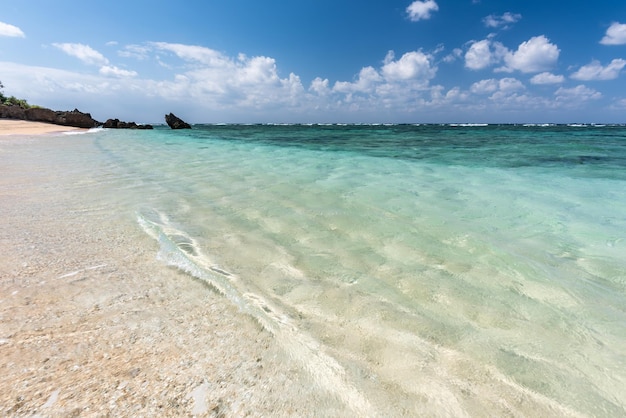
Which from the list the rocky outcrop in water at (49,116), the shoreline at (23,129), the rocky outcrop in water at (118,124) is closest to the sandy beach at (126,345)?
the shoreline at (23,129)

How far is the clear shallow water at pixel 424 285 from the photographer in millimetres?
1609

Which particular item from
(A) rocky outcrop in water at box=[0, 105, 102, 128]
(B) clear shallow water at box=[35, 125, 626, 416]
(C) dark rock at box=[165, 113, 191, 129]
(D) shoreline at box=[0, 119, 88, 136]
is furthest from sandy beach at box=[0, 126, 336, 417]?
(C) dark rock at box=[165, 113, 191, 129]

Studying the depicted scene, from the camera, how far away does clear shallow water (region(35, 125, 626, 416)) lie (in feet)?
5.28

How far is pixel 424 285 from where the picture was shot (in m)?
2.61

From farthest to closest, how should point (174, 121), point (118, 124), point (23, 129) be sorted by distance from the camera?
point (174, 121)
point (118, 124)
point (23, 129)

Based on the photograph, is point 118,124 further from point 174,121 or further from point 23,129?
point 23,129

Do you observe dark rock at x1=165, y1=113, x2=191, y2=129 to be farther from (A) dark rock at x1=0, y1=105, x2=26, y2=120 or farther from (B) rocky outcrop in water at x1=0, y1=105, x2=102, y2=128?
(A) dark rock at x1=0, y1=105, x2=26, y2=120

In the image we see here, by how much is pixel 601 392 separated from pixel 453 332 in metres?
0.72

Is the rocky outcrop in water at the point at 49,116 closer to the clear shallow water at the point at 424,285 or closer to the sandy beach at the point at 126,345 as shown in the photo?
the clear shallow water at the point at 424,285

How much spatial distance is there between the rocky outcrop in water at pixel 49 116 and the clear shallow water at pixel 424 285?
49222 mm

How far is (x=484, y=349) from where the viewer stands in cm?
187

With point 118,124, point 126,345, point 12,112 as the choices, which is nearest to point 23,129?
point 12,112

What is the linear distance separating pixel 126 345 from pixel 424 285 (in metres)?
2.14

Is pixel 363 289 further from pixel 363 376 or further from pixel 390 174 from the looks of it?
pixel 390 174
